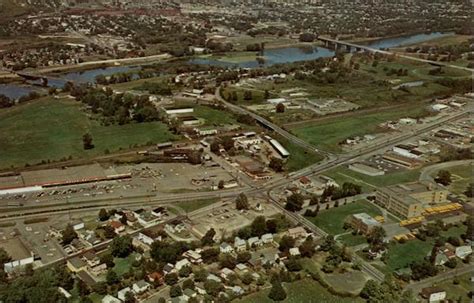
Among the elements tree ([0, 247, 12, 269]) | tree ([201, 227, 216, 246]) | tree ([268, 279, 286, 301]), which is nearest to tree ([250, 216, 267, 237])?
tree ([201, 227, 216, 246])

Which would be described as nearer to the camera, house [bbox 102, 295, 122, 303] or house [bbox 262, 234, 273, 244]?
house [bbox 102, 295, 122, 303]

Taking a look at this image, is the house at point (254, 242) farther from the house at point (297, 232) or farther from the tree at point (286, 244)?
the house at point (297, 232)

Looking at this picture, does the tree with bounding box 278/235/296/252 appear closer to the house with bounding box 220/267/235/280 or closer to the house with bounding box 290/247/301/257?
the house with bounding box 290/247/301/257

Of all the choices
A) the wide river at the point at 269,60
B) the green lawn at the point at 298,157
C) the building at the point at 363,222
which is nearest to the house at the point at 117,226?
the building at the point at 363,222

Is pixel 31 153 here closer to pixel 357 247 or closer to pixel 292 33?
pixel 357 247

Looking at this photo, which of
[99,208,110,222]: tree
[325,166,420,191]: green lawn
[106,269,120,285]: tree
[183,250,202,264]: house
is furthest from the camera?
[325,166,420,191]: green lawn

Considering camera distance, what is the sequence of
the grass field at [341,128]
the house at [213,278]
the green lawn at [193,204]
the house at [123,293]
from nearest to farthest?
the house at [123,293] → the house at [213,278] → the green lawn at [193,204] → the grass field at [341,128]
